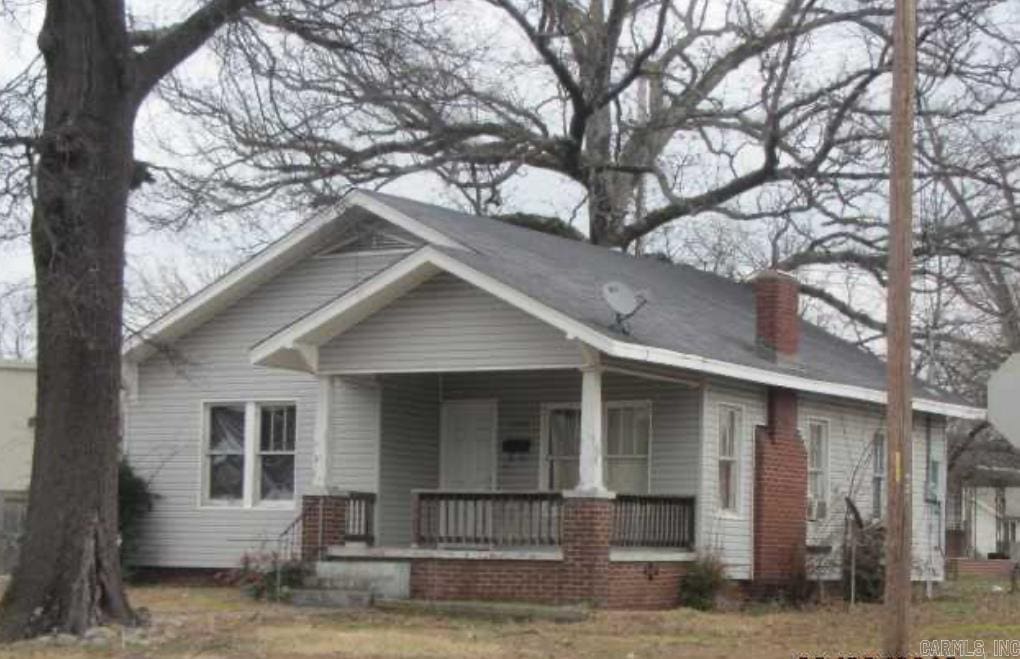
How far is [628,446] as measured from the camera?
2253 centimetres

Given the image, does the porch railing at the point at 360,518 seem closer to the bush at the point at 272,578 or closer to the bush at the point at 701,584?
the bush at the point at 272,578

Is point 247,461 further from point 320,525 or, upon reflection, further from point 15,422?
point 15,422

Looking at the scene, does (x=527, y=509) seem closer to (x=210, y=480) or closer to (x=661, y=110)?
(x=210, y=480)

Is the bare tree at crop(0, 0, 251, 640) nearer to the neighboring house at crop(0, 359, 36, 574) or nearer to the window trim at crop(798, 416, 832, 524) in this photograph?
the window trim at crop(798, 416, 832, 524)

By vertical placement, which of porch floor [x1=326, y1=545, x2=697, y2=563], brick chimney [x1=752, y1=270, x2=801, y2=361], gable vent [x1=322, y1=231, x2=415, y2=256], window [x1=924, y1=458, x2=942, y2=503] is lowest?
porch floor [x1=326, y1=545, x2=697, y2=563]

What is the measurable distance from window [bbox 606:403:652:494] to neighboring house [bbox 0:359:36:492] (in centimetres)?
1345

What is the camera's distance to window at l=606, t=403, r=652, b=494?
22359mm

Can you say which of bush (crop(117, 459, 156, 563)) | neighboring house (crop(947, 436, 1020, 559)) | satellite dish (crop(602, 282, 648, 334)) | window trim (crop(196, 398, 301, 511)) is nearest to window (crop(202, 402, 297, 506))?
window trim (crop(196, 398, 301, 511))

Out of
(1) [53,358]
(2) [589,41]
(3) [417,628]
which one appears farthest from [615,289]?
(2) [589,41]

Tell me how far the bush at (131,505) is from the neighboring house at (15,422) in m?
5.80

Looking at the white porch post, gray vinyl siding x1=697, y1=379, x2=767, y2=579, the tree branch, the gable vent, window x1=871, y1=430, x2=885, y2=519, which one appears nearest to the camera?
the tree branch

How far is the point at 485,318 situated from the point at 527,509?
2.45m

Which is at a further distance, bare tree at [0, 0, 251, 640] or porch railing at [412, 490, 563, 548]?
porch railing at [412, 490, 563, 548]

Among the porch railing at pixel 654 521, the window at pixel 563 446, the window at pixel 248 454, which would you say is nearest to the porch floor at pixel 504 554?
the porch railing at pixel 654 521
